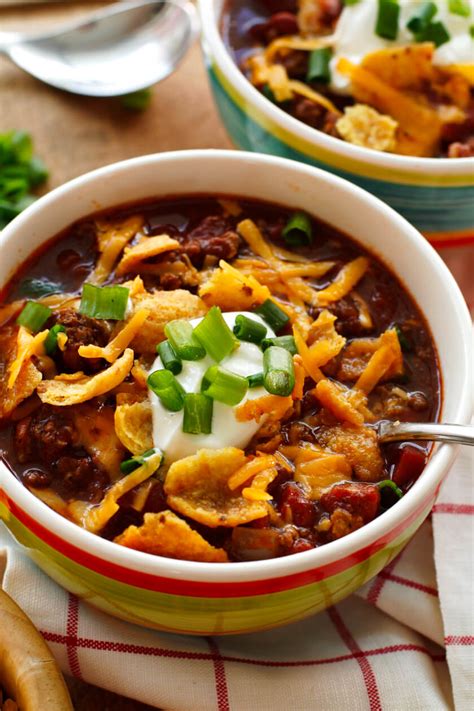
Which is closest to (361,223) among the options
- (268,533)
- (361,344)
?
(361,344)

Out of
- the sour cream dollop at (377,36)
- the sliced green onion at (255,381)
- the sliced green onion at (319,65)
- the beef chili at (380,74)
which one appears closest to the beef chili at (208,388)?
the sliced green onion at (255,381)

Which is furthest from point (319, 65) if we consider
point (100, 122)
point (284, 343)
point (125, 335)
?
point (125, 335)

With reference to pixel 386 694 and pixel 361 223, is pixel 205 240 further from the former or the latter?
pixel 386 694

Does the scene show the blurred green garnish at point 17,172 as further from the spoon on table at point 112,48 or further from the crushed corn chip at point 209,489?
the crushed corn chip at point 209,489

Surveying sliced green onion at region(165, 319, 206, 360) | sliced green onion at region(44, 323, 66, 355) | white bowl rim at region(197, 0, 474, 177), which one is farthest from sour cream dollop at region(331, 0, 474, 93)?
sliced green onion at region(44, 323, 66, 355)

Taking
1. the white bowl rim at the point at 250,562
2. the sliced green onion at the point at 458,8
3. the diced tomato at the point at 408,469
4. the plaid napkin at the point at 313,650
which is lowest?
the plaid napkin at the point at 313,650

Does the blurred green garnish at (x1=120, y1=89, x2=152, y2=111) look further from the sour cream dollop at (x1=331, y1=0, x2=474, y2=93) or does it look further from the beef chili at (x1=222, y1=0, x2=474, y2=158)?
the sour cream dollop at (x1=331, y1=0, x2=474, y2=93)

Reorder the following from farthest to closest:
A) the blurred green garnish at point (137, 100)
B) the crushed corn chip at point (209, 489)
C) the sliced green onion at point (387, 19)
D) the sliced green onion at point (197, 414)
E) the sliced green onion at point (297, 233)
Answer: the blurred green garnish at point (137, 100) < the sliced green onion at point (387, 19) < the sliced green onion at point (297, 233) < the sliced green onion at point (197, 414) < the crushed corn chip at point (209, 489)
